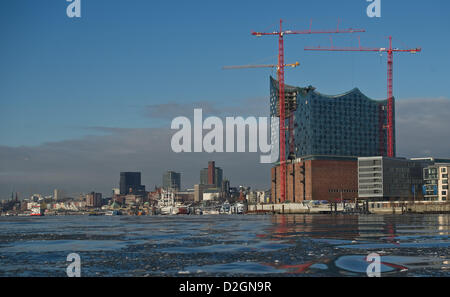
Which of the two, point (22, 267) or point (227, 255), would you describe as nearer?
point (22, 267)

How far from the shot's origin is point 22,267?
32438 millimetres

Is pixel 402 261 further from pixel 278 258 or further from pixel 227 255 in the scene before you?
pixel 227 255

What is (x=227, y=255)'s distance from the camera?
1467 inches

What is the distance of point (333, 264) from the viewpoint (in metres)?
31.2

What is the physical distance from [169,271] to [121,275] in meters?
2.72

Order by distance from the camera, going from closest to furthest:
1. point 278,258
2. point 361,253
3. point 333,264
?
1. point 333,264
2. point 278,258
3. point 361,253
